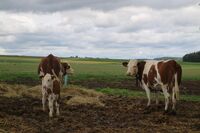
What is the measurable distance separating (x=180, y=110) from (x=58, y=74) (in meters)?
5.41

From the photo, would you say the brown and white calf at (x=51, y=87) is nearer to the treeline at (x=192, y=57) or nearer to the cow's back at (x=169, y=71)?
the cow's back at (x=169, y=71)

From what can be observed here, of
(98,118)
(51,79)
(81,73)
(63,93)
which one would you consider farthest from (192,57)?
(51,79)

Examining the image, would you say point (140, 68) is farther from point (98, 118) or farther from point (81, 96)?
point (98, 118)

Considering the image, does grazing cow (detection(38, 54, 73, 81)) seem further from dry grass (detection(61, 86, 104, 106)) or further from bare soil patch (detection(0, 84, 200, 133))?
dry grass (detection(61, 86, 104, 106))

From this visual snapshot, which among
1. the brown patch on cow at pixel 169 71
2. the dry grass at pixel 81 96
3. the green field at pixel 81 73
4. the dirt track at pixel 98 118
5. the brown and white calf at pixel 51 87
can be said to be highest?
the brown patch on cow at pixel 169 71

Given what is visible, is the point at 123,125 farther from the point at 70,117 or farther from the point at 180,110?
the point at 180,110

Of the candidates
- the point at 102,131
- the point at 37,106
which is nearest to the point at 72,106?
the point at 37,106

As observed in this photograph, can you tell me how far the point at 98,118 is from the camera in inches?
661

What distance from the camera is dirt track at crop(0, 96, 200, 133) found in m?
14.4

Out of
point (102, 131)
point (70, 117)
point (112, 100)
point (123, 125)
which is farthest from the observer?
point (112, 100)

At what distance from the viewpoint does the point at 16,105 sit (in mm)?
19891

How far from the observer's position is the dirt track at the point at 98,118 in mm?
14430

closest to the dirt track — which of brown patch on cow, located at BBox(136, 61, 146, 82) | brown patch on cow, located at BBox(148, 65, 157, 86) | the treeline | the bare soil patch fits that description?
the bare soil patch

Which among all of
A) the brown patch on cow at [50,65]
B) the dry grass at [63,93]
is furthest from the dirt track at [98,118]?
the brown patch on cow at [50,65]
